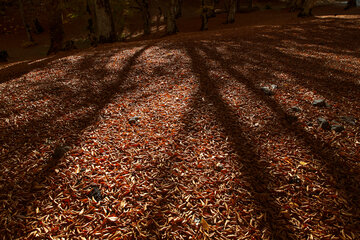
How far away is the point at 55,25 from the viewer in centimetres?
1175

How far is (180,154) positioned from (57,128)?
99.3 inches

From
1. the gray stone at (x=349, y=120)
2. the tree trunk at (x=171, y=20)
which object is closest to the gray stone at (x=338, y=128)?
the gray stone at (x=349, y=120)

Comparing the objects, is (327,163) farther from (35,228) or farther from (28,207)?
(28,207)

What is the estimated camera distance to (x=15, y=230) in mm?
2064

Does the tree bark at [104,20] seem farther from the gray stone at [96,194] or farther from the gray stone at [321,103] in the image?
the gray stone at [321,103]

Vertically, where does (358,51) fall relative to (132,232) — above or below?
above

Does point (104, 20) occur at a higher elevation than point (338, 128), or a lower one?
higher

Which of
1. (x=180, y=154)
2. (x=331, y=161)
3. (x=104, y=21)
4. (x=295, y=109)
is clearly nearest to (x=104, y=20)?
(x=104, y=21)

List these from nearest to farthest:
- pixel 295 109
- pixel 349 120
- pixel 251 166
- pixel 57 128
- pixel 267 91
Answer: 1. pixel 251 166
2. pixel 57 128
3. pixel 349 120
4. pixel 295 109
5. pixel 267 91

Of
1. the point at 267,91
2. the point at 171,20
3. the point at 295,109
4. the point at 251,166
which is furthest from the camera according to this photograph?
the point at 171,20

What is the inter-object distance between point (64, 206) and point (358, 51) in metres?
11.0

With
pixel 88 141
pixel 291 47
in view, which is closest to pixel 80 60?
pixel 88 141

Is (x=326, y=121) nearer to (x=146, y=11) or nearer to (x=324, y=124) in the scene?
(x=324, y=124)

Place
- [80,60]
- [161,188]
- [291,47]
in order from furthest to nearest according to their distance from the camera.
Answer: [291,47] → [80,60] → [161,188]
